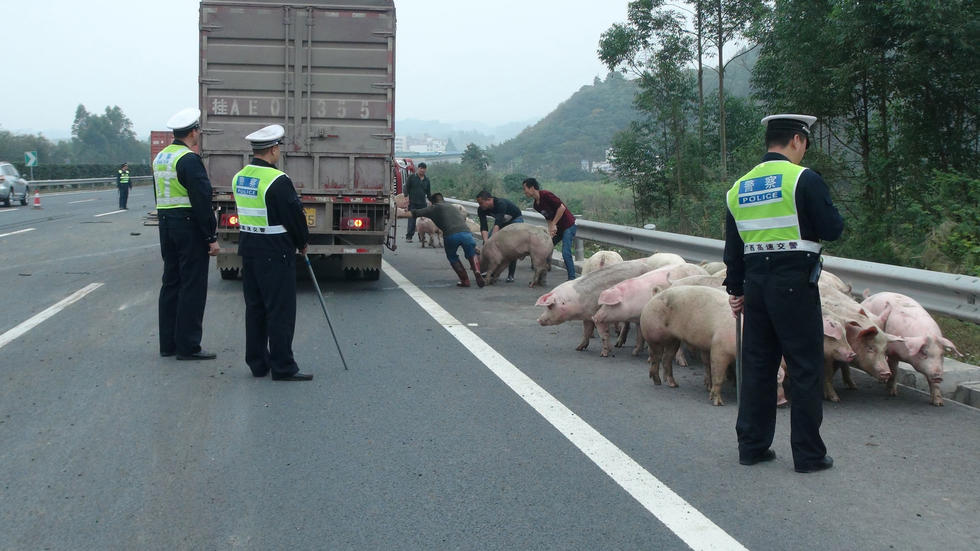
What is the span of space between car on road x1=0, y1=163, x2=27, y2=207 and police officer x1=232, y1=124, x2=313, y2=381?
105ft

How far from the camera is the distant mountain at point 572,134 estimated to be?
93062 mm

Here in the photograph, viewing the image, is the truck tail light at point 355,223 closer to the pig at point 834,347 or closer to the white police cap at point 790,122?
the pig at point 834,347

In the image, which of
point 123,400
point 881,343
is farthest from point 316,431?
point 881,343

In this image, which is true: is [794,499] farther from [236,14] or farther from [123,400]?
[236,14]

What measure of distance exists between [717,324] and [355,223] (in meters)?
6.75

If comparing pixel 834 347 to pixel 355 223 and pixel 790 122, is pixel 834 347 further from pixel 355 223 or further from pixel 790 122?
pixel 355 223

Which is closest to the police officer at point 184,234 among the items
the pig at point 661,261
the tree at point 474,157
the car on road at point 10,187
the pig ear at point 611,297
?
the pig ear at point 611,297

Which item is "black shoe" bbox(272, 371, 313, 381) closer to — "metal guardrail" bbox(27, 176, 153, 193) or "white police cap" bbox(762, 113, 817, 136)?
"white police cap" bbox(762, 113, 817, 136)

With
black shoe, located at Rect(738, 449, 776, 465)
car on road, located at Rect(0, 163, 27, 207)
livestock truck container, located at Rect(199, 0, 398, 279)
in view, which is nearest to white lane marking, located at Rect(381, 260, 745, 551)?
black shoe, located at Rect(738, 449, 776, 465)

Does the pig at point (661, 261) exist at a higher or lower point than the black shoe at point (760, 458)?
higher

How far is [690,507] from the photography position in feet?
15.2

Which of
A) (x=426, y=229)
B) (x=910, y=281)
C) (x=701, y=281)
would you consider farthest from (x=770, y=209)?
(x=426, y=229)

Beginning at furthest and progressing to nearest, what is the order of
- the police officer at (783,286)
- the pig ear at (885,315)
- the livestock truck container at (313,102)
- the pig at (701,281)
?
the livestock truck container at (313,102), the pig at (701,281), the pig ear at (885,315), the police officer at (783,286)

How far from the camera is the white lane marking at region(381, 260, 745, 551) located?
4289mm
